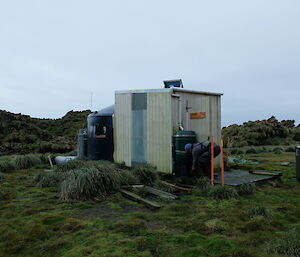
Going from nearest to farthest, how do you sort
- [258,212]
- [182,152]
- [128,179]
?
[258,212]
[128,179]
[182,152]

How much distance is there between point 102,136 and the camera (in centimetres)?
1036

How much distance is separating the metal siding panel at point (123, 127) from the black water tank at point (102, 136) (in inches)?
22.6

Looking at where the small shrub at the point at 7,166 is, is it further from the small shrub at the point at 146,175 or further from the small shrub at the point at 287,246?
the small shrub at the point at 287,246

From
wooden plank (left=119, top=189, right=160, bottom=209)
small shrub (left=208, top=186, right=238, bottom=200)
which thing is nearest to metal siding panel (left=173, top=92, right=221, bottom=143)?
small shrub (left=208, top=186, right=238, bottom=200)

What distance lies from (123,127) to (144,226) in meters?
5.72

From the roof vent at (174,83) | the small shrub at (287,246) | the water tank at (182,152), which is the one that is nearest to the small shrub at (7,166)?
the water tank at (182,152)

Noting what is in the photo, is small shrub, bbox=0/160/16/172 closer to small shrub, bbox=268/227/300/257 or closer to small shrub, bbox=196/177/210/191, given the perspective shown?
small shrub, bbox=196/177/210/191

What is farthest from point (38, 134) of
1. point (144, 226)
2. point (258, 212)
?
point (258, 212)

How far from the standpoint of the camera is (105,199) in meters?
5.79

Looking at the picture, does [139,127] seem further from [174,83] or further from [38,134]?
[38,134]

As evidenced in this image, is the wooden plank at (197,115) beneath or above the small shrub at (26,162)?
above

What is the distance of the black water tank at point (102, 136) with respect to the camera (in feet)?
33.6

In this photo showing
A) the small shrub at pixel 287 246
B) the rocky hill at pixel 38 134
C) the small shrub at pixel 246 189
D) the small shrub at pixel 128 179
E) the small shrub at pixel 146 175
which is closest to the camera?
the small shrub at pixel 287 246

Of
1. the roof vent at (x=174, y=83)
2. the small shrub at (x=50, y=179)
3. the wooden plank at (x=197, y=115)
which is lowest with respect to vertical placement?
the small shrub at (x=50, y=179)
